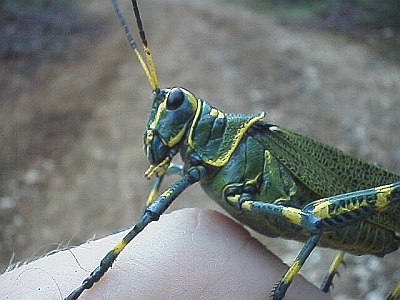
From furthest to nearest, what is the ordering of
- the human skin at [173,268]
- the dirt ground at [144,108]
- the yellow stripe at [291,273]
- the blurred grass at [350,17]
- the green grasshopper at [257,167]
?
the blurred grass at [350,17]
the dirt ground at [144,108]
the green grasshopper at [257,167]
the yellow stripe at [291,273]
the human skin at [173,268]

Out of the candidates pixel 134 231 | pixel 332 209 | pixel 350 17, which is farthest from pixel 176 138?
pixel 350 17

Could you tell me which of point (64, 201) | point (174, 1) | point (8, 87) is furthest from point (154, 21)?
point (64, 201)

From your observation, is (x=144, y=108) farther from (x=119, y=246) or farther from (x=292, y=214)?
(x=119, y=246)

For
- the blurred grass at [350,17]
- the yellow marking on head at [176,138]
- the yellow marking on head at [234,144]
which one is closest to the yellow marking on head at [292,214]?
the yellow marking on head at [234,144]

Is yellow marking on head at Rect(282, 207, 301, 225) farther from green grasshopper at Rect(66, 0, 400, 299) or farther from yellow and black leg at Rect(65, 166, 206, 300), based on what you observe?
yellow and black leg at Rect(65, 166, 206, 300)

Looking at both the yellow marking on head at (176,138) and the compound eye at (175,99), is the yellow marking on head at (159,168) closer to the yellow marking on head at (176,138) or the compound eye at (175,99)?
the yellow marking on head at (176,138)

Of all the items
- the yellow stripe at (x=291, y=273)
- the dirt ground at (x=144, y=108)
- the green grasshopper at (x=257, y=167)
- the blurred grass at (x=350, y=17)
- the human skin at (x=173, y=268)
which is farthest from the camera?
the blurred grass at (x=350, y=17)

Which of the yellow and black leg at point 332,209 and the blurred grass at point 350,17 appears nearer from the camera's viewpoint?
the yellow and black leg at point 332,209

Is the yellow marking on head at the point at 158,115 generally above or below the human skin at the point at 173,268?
above
